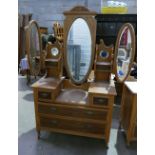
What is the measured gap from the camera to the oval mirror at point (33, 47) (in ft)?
5.98

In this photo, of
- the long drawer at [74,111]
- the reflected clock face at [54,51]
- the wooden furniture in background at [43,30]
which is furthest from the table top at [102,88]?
the wooden furniture in background at [43,30]

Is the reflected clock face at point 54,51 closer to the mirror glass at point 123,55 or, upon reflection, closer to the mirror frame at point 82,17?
the mirror frame at point 82,17

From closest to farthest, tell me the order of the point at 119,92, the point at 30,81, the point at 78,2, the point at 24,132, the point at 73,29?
the point at 73,29, the point at 24,132, the point at 119,92, the point at 30,81, the point at 78,2

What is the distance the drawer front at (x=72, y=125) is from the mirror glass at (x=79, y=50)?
50cm

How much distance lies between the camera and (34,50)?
2.01 meters

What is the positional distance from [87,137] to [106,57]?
0.94 meters

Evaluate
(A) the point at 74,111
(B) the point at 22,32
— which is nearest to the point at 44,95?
(A) the point at 74,111

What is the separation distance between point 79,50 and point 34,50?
497mm

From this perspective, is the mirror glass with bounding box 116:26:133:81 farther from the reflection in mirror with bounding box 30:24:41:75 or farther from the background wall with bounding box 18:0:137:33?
the background wall with bounding box 18:0:137:33

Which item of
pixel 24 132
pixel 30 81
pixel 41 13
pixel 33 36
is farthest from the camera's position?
pixel 41 13

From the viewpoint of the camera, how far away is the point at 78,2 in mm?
4988
